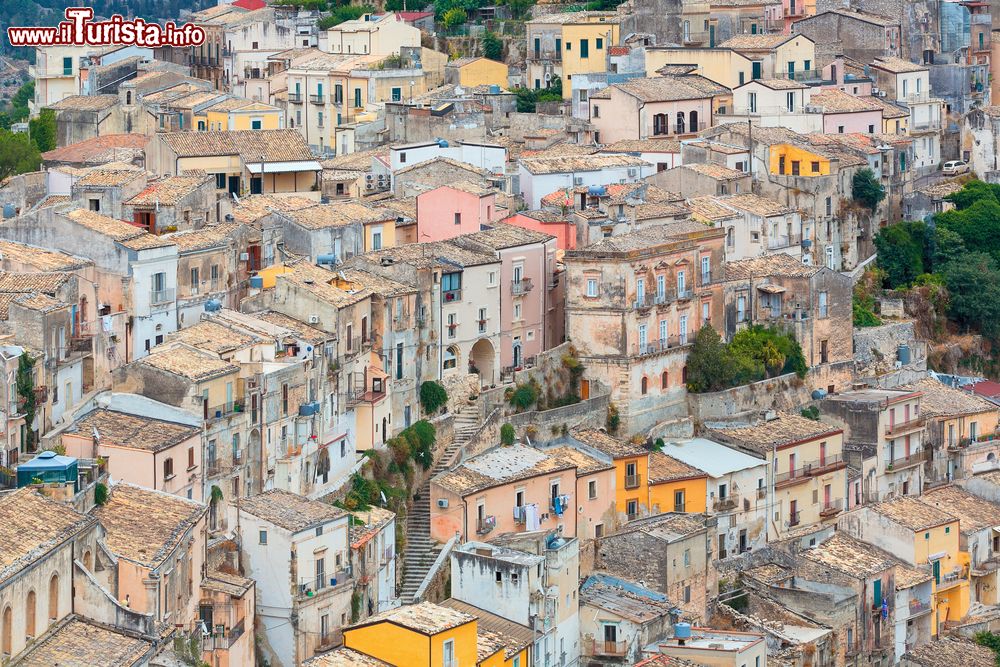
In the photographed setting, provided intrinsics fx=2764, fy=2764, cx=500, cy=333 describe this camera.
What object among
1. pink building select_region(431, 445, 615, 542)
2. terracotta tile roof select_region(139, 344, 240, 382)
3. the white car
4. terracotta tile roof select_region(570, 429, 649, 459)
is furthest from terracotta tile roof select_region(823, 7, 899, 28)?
terracotta tile roof select_region(139, 344, 240, 382)

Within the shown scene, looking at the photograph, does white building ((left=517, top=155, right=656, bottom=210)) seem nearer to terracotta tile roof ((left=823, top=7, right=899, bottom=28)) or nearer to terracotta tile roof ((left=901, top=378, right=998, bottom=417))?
terracotta tile roof ((left=901, top=378, right=998, bottom=417))

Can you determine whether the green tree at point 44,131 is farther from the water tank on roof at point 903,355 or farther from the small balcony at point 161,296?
the water tank on roof at point 903,355

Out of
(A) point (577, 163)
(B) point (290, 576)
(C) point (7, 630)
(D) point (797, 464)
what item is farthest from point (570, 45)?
(C) point (7, 630)

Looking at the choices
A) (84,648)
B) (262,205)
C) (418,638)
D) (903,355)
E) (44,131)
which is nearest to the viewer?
(84,648)

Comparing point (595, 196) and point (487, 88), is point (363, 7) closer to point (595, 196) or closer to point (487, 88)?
point (487, 88)

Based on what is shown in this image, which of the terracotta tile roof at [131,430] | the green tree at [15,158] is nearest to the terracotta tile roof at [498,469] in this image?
the terracotta tile roof at [131,430]

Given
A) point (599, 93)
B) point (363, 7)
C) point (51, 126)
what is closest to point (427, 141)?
point (599, 93)

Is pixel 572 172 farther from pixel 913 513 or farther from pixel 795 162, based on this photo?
pixel 913 513
